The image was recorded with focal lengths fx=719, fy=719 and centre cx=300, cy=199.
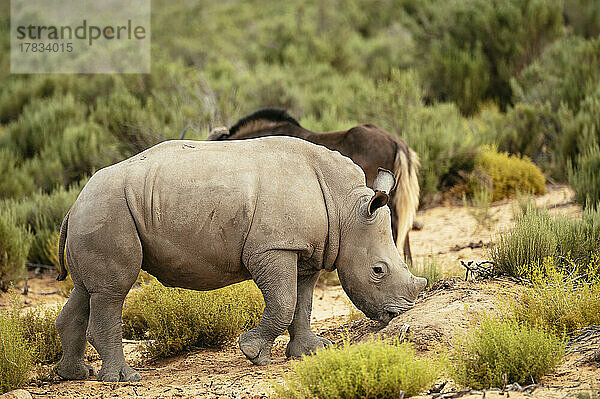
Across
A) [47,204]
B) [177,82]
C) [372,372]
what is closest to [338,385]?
[372,372]

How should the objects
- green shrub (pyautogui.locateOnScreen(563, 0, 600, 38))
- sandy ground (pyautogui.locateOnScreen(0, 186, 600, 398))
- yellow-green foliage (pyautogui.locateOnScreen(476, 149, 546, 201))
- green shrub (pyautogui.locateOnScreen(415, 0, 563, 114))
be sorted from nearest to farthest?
sandy ground (pyautogui.locateOnScreen(0, 186, 600, 398))
yellow-green foliage (pyautogui.locateOnScreen(476, 149, 546, 201))
green shrub (pyautogui.locateOnScreen(415, 0, 563, 114))
green shrub (pyautogui.locateOnScreen(563, 0, 600, 38))

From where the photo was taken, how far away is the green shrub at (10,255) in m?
8.22

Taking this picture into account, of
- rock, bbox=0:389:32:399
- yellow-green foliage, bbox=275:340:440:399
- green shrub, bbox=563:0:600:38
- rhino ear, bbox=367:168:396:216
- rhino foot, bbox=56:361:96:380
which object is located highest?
green shrub, bbox=563:0:600:38

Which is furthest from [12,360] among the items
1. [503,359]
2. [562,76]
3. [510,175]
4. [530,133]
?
[562,76]

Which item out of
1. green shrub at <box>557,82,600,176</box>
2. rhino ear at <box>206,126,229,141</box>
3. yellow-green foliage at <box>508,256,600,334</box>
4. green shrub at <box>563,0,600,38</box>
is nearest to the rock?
yellow-green foliage at <box>508,256,600,334</box>

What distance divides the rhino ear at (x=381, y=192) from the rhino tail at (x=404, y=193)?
2.41 m

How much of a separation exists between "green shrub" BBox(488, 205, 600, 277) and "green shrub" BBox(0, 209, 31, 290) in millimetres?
5323

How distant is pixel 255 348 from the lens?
16.2 feet

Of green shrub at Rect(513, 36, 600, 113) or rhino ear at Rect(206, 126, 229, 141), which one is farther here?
green shrub at Rect(513, 36, 600, 113)

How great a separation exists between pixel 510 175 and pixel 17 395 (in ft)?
27.9

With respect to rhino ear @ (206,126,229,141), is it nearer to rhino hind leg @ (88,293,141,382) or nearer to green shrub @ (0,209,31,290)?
green shrub @ (0,209,31,290)

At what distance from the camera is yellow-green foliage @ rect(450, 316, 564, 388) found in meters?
3.96

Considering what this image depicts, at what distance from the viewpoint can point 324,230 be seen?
4957 mm

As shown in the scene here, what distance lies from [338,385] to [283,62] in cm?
1860
